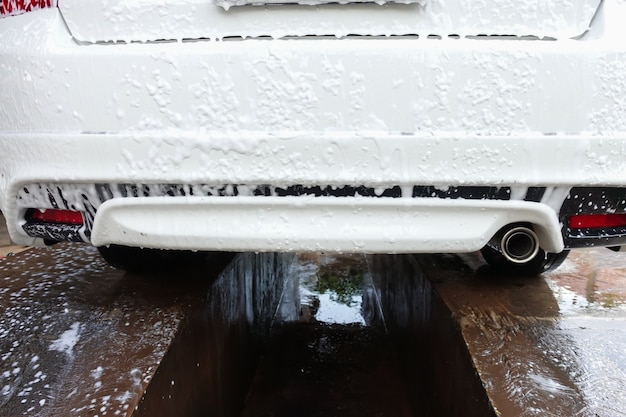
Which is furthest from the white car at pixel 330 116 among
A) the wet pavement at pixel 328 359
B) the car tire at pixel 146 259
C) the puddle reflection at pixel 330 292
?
the puddle reflection at pixel 330 292

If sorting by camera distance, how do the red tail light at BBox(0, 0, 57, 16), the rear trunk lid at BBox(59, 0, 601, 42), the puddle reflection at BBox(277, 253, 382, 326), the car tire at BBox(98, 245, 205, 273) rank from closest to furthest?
1. the rear trunk lid at BBox(59, 0, 601, 42)
2. the red tail light at BBox(0, 0, 57, 16)
3. the car tire at BBox(98, 245, 205, 273)
4. the puddle reflection at BBox(277, 253, 382, 326)

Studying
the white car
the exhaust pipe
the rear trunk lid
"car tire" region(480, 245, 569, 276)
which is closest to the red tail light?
the white car

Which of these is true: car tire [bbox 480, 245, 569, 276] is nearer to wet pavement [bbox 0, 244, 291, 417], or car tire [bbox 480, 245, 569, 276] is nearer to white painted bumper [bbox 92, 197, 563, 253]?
white painted bumper [bbox 92, 197, 563, 253]

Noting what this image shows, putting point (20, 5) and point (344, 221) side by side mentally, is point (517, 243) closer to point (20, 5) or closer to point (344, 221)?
point (344, 221)

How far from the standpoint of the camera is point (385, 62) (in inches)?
44.1

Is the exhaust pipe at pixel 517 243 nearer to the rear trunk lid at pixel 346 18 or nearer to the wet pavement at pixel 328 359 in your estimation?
the rear trunk lid at pixel 346 18

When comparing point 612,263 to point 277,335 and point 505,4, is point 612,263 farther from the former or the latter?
point 277,335

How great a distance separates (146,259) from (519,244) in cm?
146

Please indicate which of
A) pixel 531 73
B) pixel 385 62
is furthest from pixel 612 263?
pixel 385 62

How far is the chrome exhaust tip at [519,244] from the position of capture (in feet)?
4.33

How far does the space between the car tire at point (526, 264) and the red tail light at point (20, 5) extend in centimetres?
173

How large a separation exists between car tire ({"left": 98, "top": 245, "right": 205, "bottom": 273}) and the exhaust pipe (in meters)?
1.34

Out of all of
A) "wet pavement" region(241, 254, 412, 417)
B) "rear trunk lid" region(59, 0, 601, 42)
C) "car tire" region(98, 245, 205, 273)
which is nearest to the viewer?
Result: "rear trunk lid" region(59, 0, 601, 42)

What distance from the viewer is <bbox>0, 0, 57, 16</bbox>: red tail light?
4.07 ft
